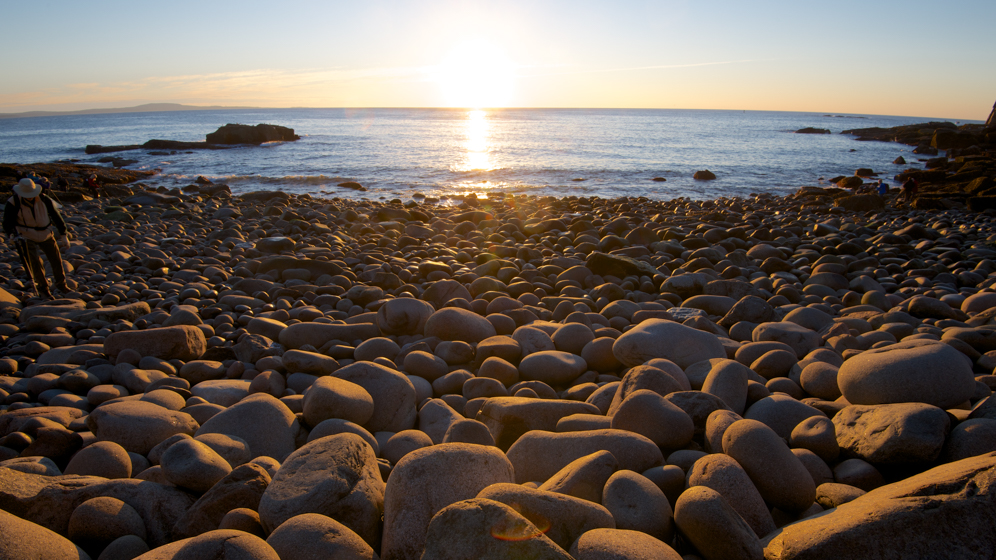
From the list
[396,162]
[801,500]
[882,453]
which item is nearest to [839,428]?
[882,453]

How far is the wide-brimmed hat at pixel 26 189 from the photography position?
5905mm

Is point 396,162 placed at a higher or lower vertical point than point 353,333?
higher

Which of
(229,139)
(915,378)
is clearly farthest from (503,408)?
(229,139)

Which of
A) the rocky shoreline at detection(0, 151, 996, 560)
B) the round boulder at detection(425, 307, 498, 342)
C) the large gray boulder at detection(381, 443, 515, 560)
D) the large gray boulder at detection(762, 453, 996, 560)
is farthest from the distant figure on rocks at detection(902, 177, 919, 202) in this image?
the large gray boulder at detection(381, 443, 515, 560)

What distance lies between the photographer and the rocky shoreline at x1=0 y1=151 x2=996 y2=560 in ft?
5.31

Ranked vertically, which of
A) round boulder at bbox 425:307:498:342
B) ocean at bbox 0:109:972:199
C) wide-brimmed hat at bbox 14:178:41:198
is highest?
ocean at bbox 0:109:972:199

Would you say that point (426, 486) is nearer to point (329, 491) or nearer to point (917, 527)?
point (329, 491)

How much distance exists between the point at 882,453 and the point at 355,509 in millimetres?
2165

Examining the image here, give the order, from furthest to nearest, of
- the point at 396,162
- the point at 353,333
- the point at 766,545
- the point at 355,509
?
1. the point at 396,162
2. the point at 353,333
3. the point at 355,509
4. the point at 766,545

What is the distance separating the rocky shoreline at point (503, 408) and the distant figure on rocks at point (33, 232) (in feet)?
1.68

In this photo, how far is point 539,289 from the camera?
5738 mm

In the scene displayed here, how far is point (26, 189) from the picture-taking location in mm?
5961

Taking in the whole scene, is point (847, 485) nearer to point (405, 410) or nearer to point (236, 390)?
point (405, 410)

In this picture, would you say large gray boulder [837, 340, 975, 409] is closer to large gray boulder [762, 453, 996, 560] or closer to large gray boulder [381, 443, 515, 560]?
large gray boulder [762, 453, 996, 560]
